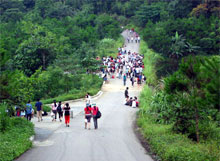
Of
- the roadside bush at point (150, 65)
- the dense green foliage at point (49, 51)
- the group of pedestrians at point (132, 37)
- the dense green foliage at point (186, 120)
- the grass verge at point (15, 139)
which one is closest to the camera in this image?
the dense green foliage at point (186, 120)

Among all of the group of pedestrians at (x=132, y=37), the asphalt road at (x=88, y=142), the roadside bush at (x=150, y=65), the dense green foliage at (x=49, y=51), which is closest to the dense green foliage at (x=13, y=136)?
the asphalt road at (x=88, y=142)

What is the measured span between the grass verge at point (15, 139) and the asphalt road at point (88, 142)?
327 mm

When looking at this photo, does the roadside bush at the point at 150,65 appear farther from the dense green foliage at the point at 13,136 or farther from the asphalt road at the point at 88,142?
the dense green foliage at the point at 13,136

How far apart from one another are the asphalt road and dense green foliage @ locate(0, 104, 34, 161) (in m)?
0.35

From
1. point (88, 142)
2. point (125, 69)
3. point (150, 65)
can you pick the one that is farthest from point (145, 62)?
point (88, 142)

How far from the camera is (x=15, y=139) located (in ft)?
44.3

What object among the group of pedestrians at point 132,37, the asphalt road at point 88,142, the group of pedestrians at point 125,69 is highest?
the group of pedestrians at point 132,37

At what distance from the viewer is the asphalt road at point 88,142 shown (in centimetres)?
1266

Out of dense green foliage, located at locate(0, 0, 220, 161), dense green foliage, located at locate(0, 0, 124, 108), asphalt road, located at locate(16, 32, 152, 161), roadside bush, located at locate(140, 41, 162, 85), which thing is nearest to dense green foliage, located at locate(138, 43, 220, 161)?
dense green foliage, located at locate(0, 0, 220, 161)

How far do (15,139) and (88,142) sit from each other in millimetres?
3071

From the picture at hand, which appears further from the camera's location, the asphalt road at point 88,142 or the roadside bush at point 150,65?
the roadside bush at point 150,65

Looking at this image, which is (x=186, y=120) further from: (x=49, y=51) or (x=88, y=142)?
(x=49, y=51)

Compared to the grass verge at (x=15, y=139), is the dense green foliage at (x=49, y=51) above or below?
above

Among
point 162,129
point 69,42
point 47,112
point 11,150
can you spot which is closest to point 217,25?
point 69,42
